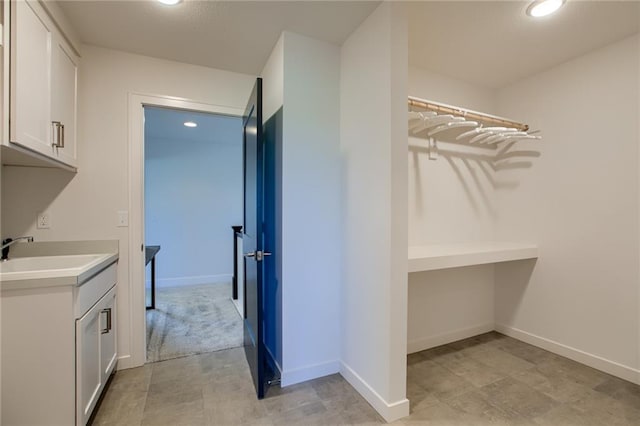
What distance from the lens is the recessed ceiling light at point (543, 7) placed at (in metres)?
1.78

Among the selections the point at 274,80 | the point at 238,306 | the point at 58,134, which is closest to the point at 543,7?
the point at 274,80

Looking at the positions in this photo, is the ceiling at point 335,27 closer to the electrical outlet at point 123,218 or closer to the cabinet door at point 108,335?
the electrical outlet at point 123,218

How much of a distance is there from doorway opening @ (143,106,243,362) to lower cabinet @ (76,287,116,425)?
176 cm

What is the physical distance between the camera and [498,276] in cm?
304

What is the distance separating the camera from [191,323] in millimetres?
3246

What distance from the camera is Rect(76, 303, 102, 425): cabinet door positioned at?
1494mm

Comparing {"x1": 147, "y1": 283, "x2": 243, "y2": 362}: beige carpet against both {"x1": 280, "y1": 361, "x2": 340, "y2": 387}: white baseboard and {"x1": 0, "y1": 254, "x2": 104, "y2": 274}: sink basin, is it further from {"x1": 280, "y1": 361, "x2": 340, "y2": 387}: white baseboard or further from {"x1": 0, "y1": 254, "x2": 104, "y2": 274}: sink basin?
{"x1": 0, "y1": 254, "x2": 104, "y2": 274}: sink basin

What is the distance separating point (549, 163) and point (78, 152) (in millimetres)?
3758

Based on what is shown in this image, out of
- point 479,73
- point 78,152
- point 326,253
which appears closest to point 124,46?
point 78,152

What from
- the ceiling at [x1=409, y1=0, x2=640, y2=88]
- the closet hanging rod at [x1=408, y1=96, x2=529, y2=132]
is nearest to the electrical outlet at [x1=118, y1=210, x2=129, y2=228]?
the closet hanging rod at [x1=408, y1=96, x2=529, y2=132]

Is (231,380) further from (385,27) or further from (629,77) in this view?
(629,77)

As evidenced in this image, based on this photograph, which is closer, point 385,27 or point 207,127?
point 385,27

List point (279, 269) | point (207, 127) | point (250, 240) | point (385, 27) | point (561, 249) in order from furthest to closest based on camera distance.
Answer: point (207, 127), point (561, 249), point (250, 240), point (279, 269), point (385, 27)

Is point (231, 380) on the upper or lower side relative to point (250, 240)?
lower
